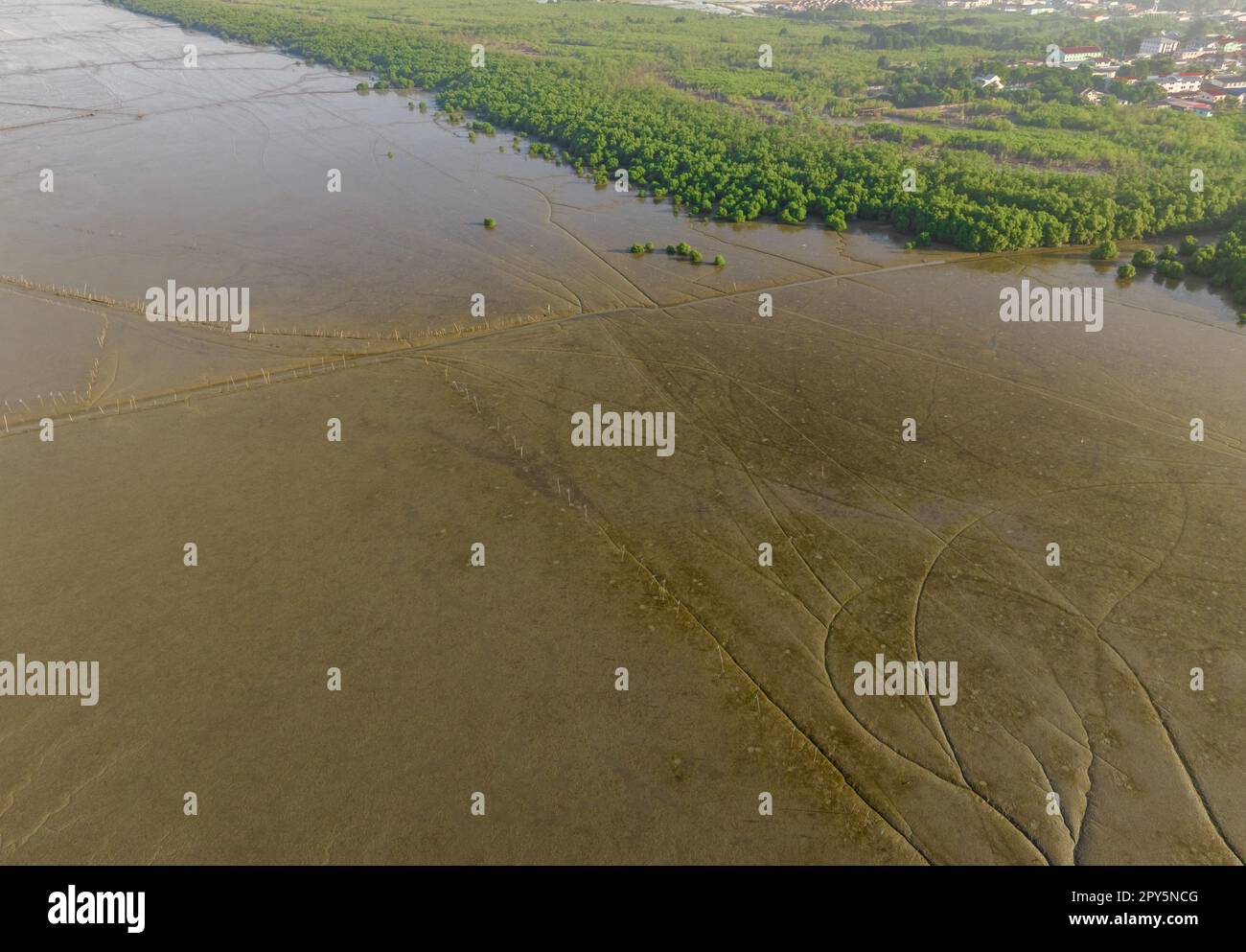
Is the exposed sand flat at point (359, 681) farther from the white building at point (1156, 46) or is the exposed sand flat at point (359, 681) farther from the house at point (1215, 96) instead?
the white building at point (1156, 46)

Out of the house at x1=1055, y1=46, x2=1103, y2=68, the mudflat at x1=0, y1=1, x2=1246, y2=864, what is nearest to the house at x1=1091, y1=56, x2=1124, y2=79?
the house at x1=1055, y1=46, x2=1103, y2=68

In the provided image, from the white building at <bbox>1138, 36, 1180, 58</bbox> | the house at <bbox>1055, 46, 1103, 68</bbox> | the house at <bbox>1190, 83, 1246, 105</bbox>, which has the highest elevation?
the white building at <bbox>1138, 36, 1180, 58</bbox>

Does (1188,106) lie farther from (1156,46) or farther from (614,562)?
(614,562)

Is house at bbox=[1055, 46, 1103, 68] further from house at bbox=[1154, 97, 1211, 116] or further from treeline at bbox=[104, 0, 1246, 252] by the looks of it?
treeline at bbox=[104, 0, 1246, 252]

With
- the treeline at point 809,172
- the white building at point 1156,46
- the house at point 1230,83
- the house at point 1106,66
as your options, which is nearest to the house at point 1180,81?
the house at point 1230,83

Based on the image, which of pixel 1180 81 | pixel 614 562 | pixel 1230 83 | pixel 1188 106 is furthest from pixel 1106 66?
pixel 614 562

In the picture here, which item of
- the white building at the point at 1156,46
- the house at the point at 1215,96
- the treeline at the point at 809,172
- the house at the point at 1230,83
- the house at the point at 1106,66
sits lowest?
the treeline at the point at 809,172

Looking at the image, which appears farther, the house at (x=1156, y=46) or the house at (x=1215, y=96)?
the house at (x=1156, y=46)
